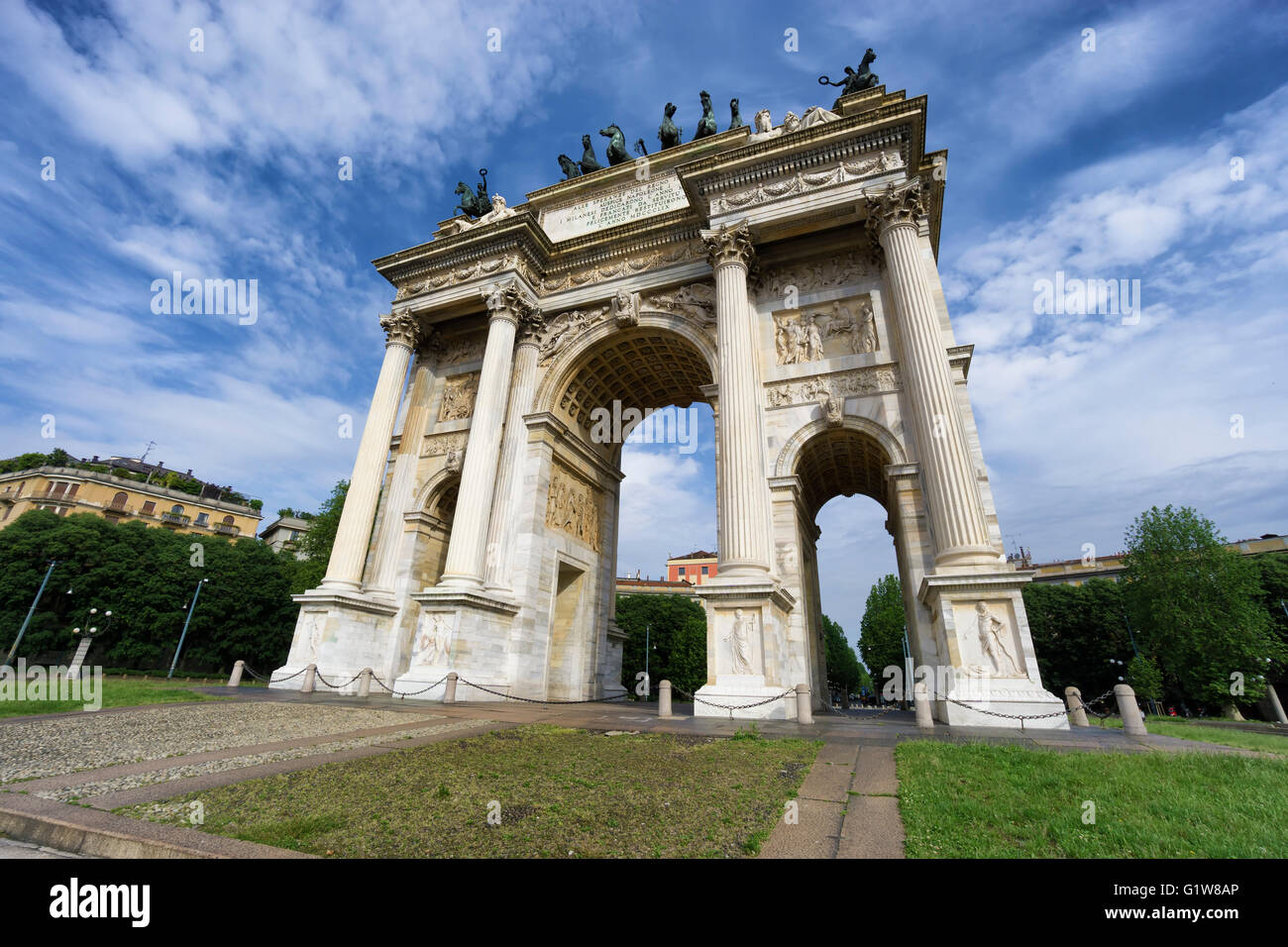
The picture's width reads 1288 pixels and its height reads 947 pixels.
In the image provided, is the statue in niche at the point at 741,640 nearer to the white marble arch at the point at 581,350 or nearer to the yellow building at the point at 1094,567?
the white marble arch at the point at 581,350

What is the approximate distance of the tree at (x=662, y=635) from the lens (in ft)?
167

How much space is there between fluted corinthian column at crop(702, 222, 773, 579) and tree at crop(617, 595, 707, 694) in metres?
38.4

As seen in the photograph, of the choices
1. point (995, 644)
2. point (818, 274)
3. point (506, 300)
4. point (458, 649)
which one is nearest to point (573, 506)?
point (458, 649)

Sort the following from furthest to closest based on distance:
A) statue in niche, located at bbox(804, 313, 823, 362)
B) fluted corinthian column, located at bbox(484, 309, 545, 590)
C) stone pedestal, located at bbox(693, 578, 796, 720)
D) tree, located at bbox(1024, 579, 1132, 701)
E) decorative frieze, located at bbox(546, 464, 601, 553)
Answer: tree, located at bbox(1024, 579, 1132, 701) → decorative frieze, located at bbox(546, 464, 601, 553) → fluted corinthian column, located at bbox(484, 309, 545, 590) → statue in niche, located at bbox(804, 313, 823, 362) → stone pedestal, located at bbox(693, 578, 796, 720)

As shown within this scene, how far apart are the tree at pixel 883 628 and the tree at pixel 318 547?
4541cm

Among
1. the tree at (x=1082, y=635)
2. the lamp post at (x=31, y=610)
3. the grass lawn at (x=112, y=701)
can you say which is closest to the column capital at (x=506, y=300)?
the grass lawn at (x=112, y=701)

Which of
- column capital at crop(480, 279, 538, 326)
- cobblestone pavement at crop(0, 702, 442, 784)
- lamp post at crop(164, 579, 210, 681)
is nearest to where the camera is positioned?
cobblestone pavement at crop(0, 702, 442, 784)

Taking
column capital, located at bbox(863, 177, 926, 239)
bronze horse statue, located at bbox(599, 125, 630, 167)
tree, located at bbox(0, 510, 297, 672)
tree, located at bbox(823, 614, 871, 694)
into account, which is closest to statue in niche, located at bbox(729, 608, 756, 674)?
column capital, located at bbox(863, 177, 926, 239)

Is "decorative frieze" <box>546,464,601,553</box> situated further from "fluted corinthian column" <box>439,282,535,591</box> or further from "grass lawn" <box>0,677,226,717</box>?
"grass lawn" <box>0,677,226,717</box>

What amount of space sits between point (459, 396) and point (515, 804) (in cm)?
2022

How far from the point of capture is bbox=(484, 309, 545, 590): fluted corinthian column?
17.8 m

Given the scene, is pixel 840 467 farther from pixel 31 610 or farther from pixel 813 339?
pixel 31 610

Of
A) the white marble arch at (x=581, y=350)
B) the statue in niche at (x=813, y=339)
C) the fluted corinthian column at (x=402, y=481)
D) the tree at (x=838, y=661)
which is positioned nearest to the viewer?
the statue in niche at (x=813, y=339)

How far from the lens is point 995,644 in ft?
36.0
